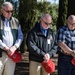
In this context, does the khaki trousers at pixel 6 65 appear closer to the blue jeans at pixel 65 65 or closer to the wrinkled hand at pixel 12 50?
the wrinkled hand at pixel 12 50

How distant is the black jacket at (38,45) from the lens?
19.3ft

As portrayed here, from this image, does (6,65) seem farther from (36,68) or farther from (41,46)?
(41,46)

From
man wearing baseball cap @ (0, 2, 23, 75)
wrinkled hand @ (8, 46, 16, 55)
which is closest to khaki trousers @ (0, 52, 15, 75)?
man wearing baseball cap @ (0, 2, 23, 75)

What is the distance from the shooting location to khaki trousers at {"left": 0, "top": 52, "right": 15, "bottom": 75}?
595cm

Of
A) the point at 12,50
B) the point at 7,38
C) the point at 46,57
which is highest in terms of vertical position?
the point at 7,38

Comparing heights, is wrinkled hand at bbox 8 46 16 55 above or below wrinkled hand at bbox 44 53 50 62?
above

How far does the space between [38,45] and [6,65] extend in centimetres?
74

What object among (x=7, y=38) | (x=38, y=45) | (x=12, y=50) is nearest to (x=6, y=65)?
(x=12, y=50)

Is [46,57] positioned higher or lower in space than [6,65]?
higher

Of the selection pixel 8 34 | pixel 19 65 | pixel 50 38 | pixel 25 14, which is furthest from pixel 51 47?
pixel 25 14

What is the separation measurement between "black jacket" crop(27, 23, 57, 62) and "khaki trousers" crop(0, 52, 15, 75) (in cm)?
43

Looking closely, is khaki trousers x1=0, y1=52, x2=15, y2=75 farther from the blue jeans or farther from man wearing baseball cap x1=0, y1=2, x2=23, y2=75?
the blue jeans

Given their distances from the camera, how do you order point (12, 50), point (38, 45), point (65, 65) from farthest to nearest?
point (65, 65), point (38, 45), point (12, 50)

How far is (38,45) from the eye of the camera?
5.95 metres
